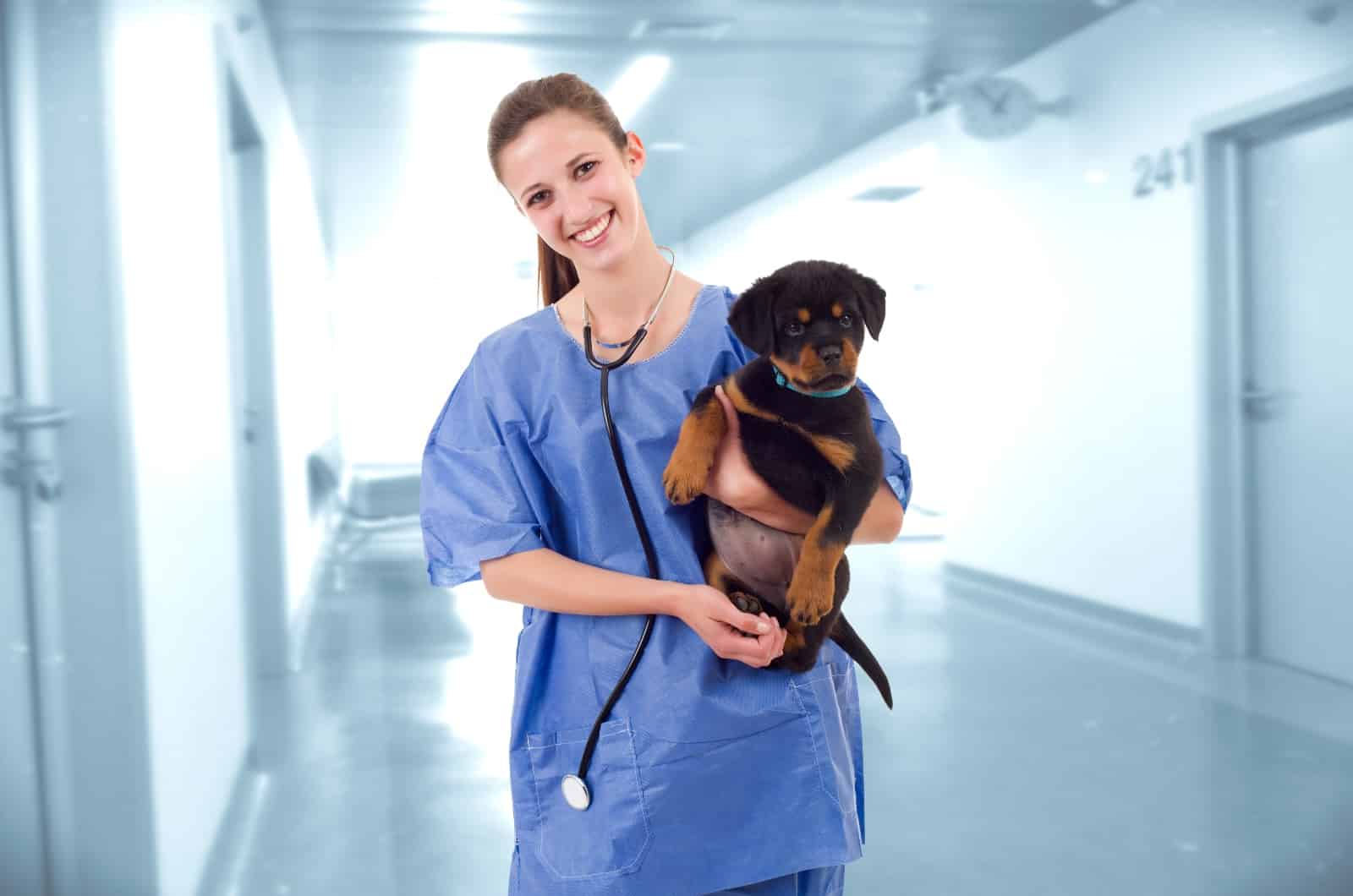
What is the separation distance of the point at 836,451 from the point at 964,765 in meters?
2.45

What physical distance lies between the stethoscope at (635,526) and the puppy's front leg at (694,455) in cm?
5

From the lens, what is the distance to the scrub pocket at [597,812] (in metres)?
0.86

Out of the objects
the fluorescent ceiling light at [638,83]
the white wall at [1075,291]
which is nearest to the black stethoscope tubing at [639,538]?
the white wall at [1075,291]

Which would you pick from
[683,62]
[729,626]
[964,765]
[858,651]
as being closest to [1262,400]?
[964,765]

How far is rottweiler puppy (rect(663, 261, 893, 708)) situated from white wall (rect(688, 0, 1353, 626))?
2673 millimetres

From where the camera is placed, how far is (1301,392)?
3.83 metres

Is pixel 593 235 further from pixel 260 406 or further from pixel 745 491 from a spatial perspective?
pixel 260 406

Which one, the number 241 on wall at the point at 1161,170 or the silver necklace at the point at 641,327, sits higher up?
the number 241 on wall at the point at 1161,170

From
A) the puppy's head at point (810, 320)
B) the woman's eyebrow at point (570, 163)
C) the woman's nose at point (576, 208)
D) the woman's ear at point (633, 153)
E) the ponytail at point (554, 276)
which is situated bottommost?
the puppy's head at point (810, 320)

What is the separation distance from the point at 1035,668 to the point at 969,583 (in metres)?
1.27

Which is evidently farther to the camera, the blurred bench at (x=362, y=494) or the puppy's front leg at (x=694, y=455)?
the blurred bench at (x=362, y=494)

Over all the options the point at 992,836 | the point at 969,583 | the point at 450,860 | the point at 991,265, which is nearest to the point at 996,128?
the point at 991,265

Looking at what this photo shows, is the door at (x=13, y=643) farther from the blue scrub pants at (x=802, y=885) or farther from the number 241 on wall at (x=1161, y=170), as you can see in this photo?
the number 241 on wall at (x=1161, y=170)

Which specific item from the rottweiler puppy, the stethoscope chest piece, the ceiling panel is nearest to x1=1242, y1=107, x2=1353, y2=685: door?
the ceiling panel
